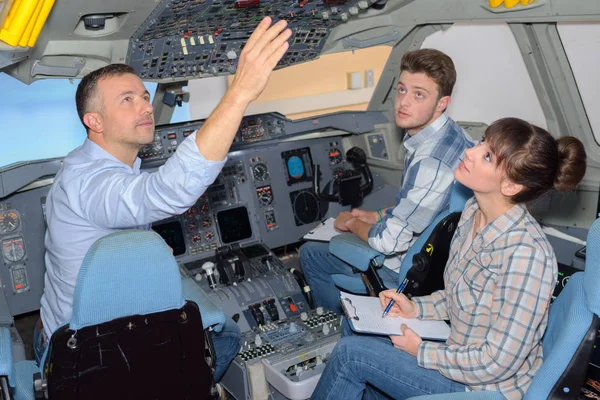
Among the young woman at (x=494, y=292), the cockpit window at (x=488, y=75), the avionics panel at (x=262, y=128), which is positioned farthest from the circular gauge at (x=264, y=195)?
the young woman at (x=494, y=292)

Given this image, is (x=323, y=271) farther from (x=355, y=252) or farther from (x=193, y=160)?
(x=193, y=160)

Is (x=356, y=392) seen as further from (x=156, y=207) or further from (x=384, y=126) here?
(x=384, y=126)

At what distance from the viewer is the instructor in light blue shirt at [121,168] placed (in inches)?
62.5

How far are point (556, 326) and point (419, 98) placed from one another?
4.27ft

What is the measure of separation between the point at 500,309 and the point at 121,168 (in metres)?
1.28

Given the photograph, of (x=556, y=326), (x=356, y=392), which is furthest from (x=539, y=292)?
(x=356, y=392)

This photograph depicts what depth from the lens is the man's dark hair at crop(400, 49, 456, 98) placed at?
9.31ft

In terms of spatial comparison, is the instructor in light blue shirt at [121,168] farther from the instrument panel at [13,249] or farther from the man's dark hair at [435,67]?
the man's dark hair at [435,67]

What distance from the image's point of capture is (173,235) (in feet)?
12.3

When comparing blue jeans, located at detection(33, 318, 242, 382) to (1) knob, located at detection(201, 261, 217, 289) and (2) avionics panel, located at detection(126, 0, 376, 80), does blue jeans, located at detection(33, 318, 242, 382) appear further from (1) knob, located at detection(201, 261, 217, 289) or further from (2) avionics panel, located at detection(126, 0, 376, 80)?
(2) avionics panel, located at detection(126, 0, 376, 80)

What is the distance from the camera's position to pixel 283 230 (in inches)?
163

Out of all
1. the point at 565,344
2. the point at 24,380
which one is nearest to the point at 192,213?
the point at 24,380

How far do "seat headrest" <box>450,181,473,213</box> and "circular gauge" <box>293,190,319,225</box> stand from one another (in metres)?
1.72

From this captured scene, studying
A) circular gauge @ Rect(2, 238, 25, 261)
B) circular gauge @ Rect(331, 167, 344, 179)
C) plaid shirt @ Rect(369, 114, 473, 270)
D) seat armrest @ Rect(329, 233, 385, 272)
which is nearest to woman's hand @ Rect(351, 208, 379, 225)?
seat armrest @ Rect(329, 233, 385, 272)
